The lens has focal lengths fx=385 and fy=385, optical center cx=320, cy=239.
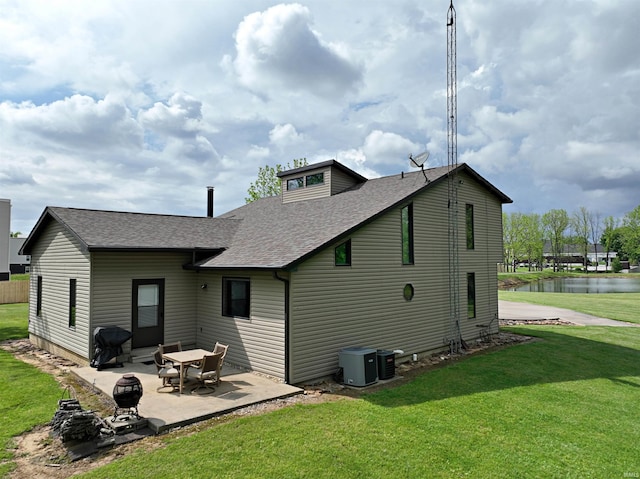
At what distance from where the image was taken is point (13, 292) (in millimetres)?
25406

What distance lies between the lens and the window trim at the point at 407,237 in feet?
36.5

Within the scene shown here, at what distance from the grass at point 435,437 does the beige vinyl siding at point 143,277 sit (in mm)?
5512

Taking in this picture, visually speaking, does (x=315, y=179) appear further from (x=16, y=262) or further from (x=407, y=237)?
(x=16, y=262)

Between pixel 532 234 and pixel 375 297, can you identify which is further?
pixel 532 234

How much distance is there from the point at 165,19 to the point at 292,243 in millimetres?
7133

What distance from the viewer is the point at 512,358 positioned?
1127 cm

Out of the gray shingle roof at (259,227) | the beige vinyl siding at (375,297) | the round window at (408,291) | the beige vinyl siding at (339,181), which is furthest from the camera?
the beige vinyl siding at (339,181)

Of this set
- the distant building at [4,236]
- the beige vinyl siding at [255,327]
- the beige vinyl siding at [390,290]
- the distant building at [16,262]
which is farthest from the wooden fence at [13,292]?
the distant building at [16,262]

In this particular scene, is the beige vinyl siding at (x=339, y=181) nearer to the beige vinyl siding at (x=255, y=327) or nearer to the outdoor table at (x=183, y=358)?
the beige vinyl siding at (x=255, y=327)

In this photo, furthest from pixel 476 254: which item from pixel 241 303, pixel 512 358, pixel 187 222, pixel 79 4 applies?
pixel 79 4

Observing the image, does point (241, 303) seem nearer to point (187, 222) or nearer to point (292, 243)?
point (292, 243)

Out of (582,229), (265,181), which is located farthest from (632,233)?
(265,181)

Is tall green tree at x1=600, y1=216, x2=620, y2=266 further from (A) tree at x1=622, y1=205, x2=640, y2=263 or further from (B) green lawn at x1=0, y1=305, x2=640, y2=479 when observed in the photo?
(B) green lawn at x1=0, y1=305, x2=640, y2=479

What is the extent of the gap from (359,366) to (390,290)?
2.72m
